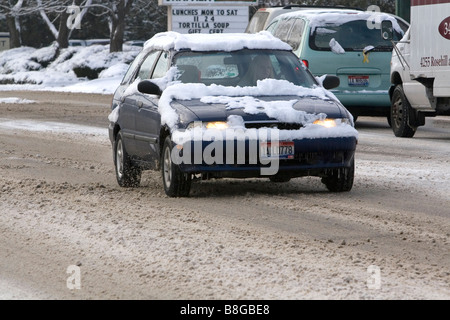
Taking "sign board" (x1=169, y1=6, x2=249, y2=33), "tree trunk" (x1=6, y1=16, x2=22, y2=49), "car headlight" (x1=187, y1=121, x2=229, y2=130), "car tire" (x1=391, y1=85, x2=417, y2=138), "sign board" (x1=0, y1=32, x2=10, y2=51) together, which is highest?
"car headlight" (x1=187, y1=121, x2=229, y2=130)

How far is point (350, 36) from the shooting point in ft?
65.5

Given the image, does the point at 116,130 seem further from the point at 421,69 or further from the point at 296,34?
the point at 296,34

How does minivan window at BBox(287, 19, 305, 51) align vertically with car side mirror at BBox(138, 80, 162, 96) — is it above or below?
below

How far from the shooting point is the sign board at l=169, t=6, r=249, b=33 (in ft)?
109

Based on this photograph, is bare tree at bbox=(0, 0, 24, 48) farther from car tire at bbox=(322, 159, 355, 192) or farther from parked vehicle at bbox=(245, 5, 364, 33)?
car tire at bbox=(322, 159, 355, 192)

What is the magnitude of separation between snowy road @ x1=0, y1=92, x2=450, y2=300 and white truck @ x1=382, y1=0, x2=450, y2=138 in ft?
9.43

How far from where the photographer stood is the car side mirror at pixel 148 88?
11.3m

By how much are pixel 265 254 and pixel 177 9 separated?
25882 mm

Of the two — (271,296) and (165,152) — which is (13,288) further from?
(165,152)

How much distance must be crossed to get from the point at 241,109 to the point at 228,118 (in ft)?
0.75

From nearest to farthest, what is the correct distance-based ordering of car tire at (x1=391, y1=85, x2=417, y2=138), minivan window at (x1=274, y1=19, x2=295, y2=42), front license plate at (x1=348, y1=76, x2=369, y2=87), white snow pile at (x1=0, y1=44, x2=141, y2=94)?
1. car tire at (x1=391, y1=85, x2=417, y2=138)
2. front license plate at (x1=348, y1=76, x2=369, y2=87)
3. minivan window at (x1=274, y1=19, x2=295, y2=42)
4. white snow pile at (x1=0, y1=44, x2=141, y2=94)

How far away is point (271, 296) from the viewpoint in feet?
21.5

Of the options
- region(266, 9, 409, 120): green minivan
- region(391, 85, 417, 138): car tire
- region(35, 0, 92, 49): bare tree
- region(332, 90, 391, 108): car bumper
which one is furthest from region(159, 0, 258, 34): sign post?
region(35, 0, 92, 49): bare tree

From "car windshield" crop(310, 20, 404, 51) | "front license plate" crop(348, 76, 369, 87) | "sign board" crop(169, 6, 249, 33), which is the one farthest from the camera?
"sign board" crop(169, 6, 249, 33)
